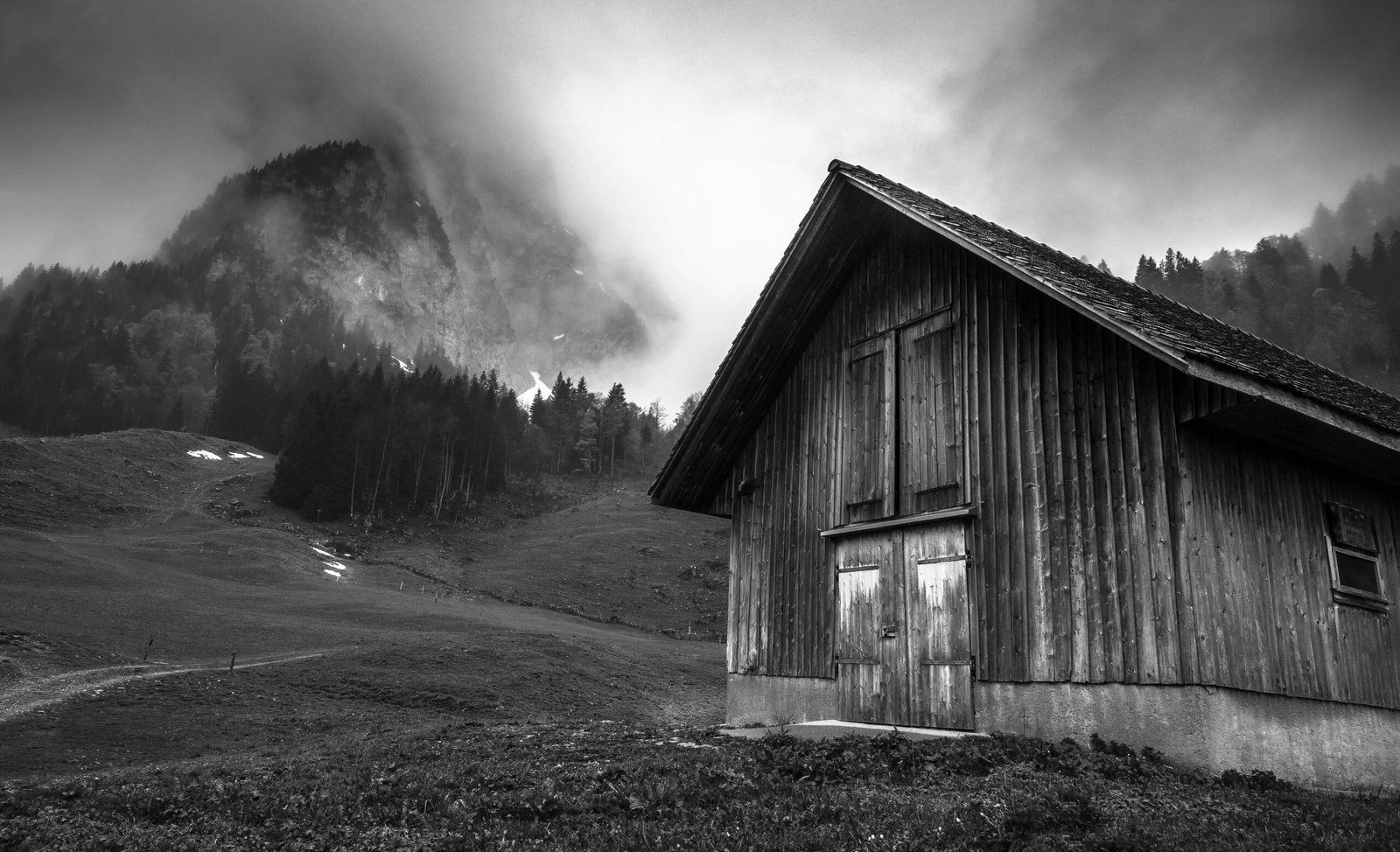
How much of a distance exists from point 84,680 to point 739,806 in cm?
2997

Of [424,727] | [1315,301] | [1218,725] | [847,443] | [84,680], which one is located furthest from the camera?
[1315,301]

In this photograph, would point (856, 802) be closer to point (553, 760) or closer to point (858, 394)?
point (553, 760)

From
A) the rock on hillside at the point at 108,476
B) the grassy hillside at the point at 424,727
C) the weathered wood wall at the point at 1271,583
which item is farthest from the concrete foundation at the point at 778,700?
the rock on hillside at the point at 108,476

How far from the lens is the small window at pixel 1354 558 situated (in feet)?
44.1

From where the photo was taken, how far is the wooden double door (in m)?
13.2

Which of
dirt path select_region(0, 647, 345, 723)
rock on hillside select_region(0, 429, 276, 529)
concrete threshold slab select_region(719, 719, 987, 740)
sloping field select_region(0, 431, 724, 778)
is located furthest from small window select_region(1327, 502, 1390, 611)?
rock on hillside select_region(0, 429, 276, 529)

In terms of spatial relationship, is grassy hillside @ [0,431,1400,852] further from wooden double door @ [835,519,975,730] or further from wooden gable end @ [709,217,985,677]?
wooden gable end @ [709,217,985,677]

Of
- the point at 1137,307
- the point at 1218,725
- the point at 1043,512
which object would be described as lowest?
the point at 1218,725

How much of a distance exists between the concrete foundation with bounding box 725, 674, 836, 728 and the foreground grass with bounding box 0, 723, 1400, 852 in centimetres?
375

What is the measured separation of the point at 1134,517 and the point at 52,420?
170 metres

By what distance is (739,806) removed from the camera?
8.35 metres

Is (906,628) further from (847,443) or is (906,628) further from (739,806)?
(739,806)

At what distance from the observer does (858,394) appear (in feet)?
53.2

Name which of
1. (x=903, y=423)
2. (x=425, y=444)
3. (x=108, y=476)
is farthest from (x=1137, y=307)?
(x=425, y=444)
